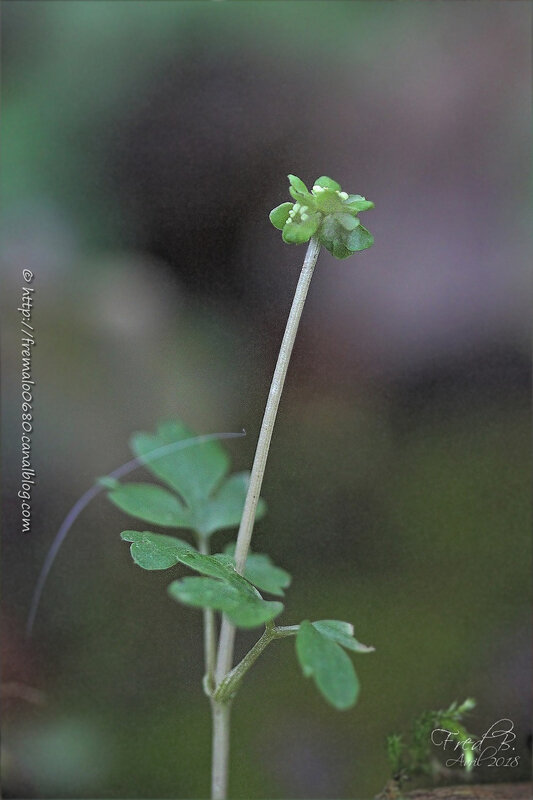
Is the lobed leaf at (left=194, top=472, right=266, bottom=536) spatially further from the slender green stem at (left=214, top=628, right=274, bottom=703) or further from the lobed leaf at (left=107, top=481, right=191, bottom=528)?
the slender green stem at (left=214, top=628, right=274, bottom=703)

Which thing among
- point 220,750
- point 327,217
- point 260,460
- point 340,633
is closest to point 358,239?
point 327,217

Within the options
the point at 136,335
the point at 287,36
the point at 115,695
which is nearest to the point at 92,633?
the point at 115,695

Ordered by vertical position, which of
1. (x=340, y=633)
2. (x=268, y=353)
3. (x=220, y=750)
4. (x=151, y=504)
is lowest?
(x=220, y=750)

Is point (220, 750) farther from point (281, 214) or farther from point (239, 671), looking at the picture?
point (281, 214)

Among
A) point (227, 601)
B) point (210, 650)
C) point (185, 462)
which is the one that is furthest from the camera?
point (185, 462)

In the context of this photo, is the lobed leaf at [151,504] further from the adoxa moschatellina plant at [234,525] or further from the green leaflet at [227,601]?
the green leaflet at [227,601]

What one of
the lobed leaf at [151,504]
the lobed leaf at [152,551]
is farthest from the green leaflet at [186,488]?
the lobed leaf at [152,551]

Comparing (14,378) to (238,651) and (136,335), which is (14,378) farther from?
(238,651)
